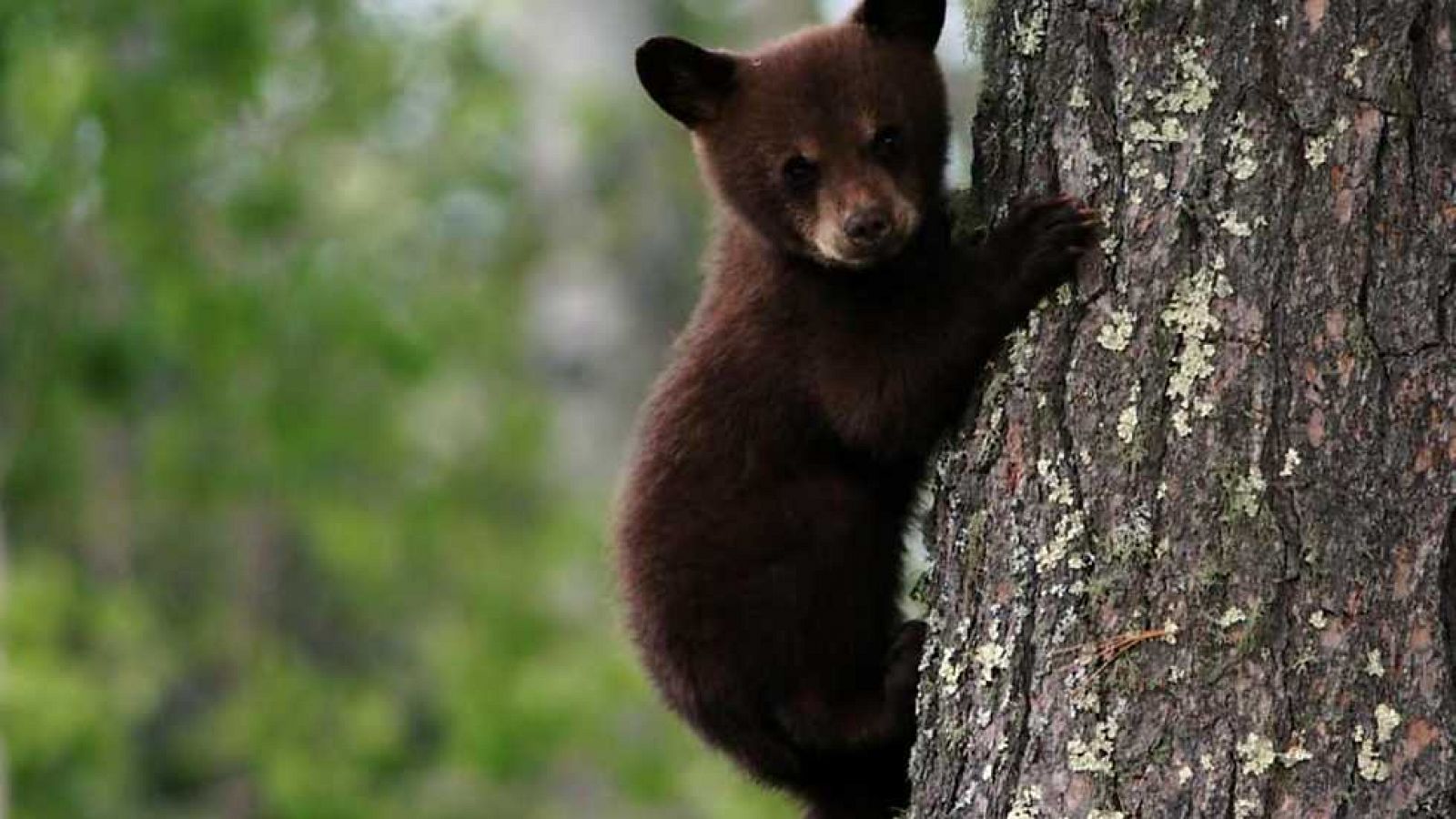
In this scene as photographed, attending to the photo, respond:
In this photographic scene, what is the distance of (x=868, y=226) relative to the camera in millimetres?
4133

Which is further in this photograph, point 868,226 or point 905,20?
point 905,20

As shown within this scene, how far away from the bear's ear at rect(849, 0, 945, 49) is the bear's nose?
1.83 feet

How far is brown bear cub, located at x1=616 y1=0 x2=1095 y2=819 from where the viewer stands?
4.19 meters

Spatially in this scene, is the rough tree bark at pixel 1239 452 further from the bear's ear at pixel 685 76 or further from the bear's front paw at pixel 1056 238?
the bear's ear at pixel 685 76

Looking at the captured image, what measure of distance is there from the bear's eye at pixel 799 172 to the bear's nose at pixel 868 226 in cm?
37

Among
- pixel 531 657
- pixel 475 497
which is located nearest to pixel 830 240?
pixel 531 657

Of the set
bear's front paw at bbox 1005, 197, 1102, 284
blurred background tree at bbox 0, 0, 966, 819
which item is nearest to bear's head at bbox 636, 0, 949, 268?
bear's front paw at bbox 1005, 197, 1102, 284

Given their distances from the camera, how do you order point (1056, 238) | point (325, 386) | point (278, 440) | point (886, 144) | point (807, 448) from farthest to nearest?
1. point (325, 386)
2. point (278, 440)
3. point (886, 144)
4. point (807, 448)
5. point (1056, 238)

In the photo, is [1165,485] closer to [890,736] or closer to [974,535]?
[974,535]

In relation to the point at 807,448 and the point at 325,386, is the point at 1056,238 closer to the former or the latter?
the point at 807,448

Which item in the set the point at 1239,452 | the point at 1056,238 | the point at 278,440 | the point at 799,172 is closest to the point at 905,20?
the point at 799,172

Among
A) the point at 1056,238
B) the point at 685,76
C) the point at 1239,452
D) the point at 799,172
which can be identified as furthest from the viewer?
the point at 685,76

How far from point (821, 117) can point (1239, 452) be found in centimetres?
146

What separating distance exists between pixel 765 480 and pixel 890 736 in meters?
0.54
